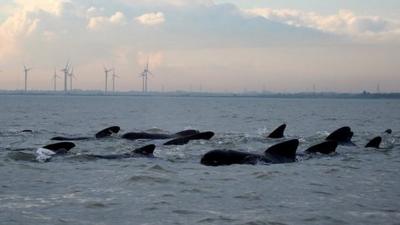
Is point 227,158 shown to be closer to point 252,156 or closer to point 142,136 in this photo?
point 252,156

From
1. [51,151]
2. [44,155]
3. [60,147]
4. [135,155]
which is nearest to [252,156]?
[135,155]

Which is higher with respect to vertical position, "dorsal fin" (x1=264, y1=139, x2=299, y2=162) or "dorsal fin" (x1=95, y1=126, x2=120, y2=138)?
"dorsal fin" (x1=264, y1=139, x2=299, y2=162)

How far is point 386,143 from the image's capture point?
38031 mm

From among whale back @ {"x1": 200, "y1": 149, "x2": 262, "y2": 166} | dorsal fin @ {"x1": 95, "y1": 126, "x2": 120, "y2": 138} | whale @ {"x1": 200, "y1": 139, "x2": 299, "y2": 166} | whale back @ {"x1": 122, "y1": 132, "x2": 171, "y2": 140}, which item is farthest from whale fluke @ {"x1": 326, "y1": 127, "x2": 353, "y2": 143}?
dorsal fin @ {"x1": 95, "y1": 126, "x2": 120, "y2": 138}

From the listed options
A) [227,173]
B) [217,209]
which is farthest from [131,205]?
[227,173]

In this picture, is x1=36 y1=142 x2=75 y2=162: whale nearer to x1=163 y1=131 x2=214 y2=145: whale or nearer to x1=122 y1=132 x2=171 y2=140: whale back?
x1=163 y1=131 x2=214 y2=145: whale

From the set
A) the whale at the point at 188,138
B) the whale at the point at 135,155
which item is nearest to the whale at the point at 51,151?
the whale at the point at 135,155

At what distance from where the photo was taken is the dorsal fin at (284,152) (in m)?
25.6

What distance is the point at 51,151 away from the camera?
27.3m

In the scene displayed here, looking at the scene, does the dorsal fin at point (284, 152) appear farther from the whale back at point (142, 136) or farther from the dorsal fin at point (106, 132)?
the dorsal fin at point (106, 132)

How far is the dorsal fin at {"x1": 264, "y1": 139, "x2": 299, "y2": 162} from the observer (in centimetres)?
2556

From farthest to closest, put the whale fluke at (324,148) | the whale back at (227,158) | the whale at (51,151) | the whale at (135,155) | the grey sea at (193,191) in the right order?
the whale fluke at (324,148), the whale at (135,155), the whale at (51,151), the whale back at (227,158), the grey sea at (193,191)

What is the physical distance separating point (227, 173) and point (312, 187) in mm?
3575

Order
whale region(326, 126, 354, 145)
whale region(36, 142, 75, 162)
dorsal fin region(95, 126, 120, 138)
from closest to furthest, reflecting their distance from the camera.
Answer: whale region(36, 142, 75, 162) → whale region(326, 126, 354, 145) → dorsal fin region(95, 126, 120, 138)
